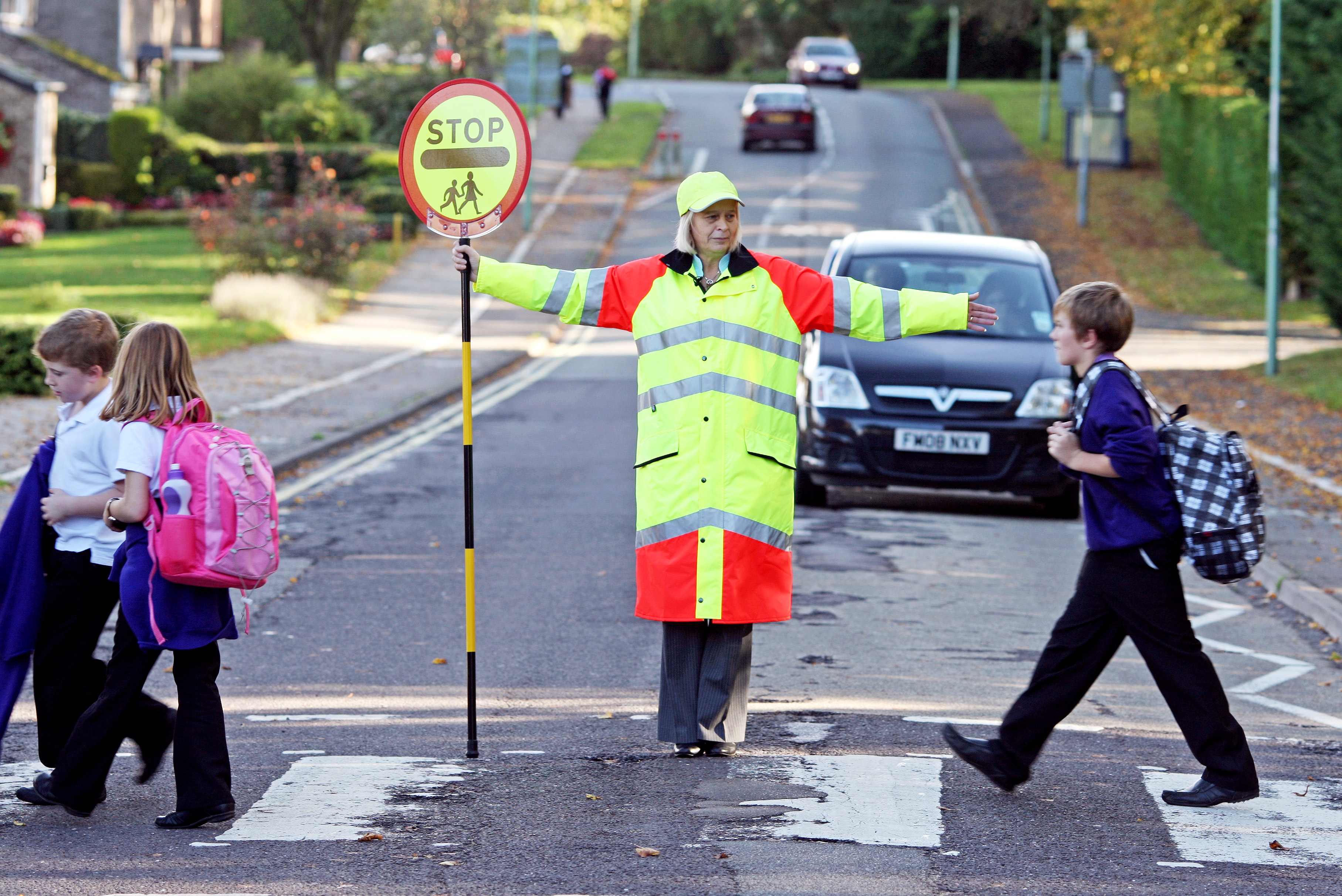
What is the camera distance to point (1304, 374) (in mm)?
19547

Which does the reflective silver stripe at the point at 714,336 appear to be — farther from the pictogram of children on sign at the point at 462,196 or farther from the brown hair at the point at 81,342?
the brown hair at the point at 81,342

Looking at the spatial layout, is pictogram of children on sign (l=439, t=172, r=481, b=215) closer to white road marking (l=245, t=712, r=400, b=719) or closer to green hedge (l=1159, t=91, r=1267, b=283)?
white road marking (l=245, t=712, r=400, b=719)

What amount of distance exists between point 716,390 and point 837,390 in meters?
5.63

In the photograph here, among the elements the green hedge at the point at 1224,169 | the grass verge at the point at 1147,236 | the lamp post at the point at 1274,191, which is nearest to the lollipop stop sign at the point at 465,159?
the lamp post at the point at 1274,191

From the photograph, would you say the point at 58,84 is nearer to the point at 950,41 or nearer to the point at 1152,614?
the point at 950,41

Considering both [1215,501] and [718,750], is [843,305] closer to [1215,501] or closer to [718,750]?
[1215,501]

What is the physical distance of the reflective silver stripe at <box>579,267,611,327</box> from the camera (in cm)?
559

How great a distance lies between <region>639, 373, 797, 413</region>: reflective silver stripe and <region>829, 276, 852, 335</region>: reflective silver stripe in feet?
1.02

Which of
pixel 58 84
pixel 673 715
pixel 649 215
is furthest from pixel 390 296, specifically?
pixel 673 715

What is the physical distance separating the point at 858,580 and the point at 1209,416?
8973mm

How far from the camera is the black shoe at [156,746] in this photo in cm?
515

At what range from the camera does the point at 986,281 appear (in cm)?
1159

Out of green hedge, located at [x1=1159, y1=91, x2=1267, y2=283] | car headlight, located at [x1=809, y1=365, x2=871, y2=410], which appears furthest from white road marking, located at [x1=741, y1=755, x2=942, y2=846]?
green hedge, located at [x1=1159, y1=91, x2=1267, y2=283]

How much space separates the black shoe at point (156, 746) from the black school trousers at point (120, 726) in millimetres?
236
